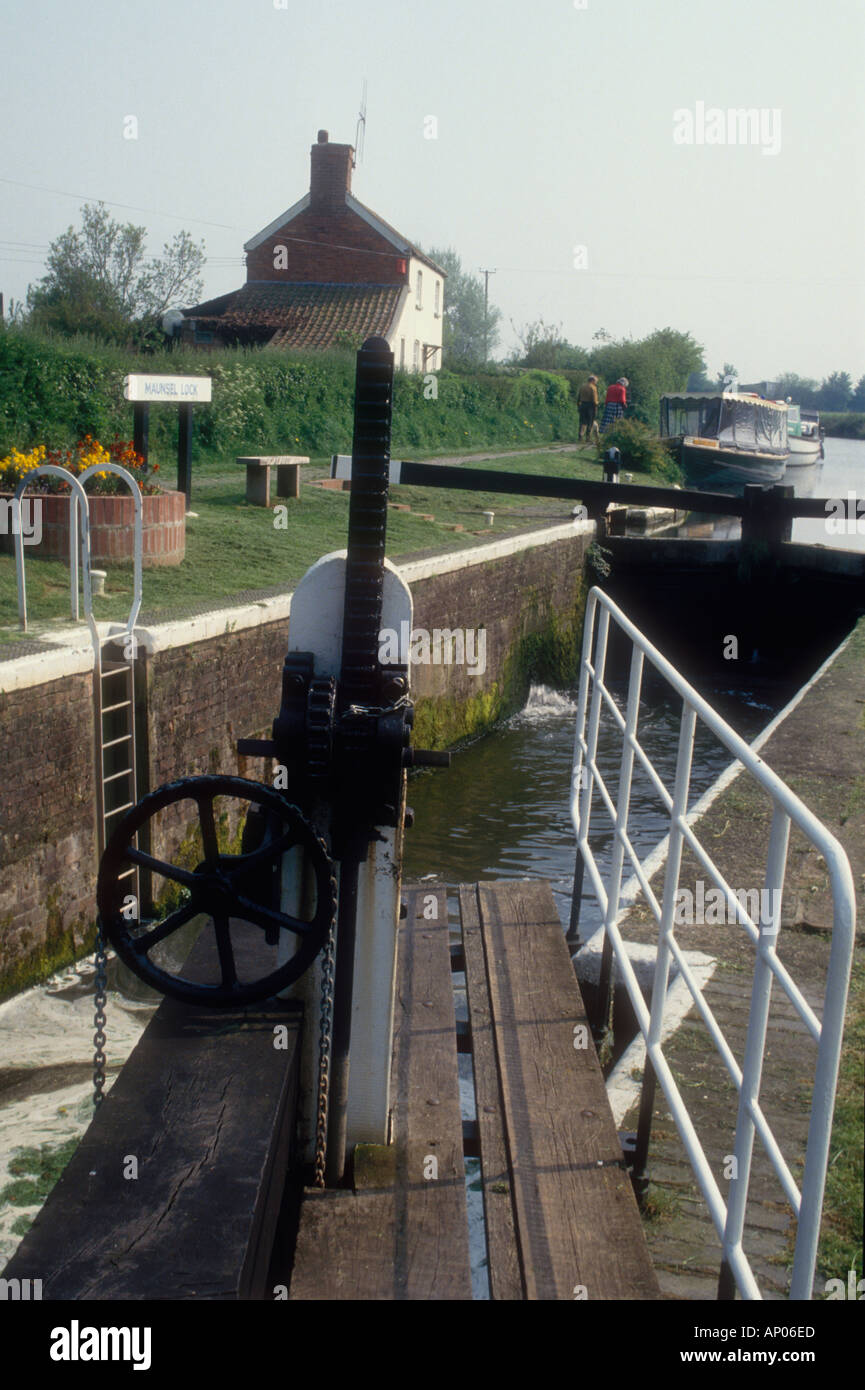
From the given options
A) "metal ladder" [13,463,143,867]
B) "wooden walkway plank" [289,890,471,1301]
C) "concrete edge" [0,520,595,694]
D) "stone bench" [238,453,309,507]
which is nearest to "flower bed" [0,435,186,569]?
"concrete edge" [0,520,595,694]

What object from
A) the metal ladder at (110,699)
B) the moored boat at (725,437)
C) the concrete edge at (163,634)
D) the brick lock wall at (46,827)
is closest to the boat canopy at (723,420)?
the moored boat at (725,437)

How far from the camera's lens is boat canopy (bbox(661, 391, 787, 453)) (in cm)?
2927

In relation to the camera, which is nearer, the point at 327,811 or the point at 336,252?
the point at 327,811

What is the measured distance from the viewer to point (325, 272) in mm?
34625

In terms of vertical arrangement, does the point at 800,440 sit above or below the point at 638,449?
above

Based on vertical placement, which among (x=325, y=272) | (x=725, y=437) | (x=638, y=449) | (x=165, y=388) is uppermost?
(x=325, y=272)

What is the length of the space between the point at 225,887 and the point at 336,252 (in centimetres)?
3477

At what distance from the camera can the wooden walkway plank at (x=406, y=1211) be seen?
238 centimetres

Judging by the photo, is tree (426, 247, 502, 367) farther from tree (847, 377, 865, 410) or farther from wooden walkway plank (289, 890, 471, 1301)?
wooden walkway plank (289, 890, 471, 1301)

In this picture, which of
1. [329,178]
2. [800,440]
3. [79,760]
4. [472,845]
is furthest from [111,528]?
[800,440]

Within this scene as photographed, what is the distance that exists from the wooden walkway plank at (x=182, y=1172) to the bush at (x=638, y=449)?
76.5 ft

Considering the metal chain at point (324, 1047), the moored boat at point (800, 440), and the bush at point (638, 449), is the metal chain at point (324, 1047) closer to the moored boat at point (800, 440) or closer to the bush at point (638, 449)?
the bush at point (638, 449)

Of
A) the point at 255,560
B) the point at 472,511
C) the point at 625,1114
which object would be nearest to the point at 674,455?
the point at 472,511

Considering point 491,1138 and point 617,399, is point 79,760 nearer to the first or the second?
point 491,1138
